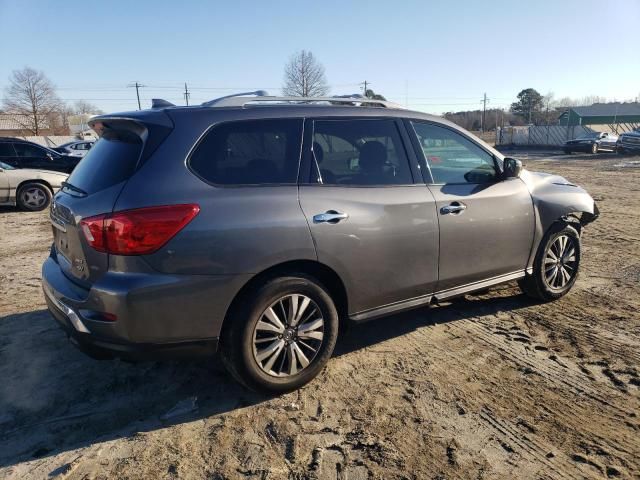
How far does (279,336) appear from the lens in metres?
3.12

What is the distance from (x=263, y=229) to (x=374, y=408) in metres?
1.34

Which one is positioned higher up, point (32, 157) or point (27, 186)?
point (32, 157)

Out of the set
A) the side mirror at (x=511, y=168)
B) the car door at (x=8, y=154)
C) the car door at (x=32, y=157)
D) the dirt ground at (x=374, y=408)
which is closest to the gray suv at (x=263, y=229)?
the side mirror at (x=511, y=168)

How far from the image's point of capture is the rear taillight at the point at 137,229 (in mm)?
2641

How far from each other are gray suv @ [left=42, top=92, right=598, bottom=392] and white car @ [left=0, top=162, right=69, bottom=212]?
898 cm

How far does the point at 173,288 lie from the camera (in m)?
2.72

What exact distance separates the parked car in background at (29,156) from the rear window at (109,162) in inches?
447

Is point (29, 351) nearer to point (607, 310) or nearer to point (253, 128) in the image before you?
point (253, 128)

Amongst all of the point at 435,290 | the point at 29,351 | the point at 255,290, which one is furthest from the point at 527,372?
the point at 29,351

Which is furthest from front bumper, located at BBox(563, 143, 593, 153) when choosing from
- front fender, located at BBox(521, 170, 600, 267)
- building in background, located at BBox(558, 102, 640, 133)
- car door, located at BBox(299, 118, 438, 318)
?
car door, located at BBox(299, 118, 438, 318)

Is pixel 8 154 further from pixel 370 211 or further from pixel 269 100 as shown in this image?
pixel 370 211

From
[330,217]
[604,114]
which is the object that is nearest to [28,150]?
[330,217]

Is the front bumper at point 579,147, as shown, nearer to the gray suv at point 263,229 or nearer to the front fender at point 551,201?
the front fender at point 551,201

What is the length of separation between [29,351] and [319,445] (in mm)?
2657
